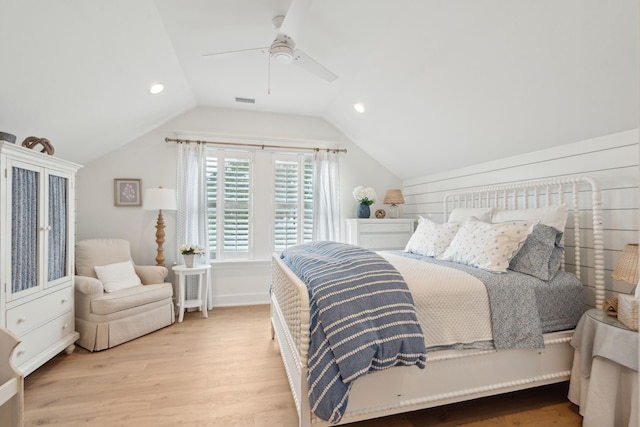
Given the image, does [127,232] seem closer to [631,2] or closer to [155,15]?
[155,15]

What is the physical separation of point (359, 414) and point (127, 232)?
11.5ft

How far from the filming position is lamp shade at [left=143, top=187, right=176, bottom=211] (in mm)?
→ 3395

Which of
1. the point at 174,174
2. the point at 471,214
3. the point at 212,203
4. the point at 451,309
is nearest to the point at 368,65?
the point at 471,214

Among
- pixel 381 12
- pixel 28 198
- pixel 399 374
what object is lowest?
pixel 399 374

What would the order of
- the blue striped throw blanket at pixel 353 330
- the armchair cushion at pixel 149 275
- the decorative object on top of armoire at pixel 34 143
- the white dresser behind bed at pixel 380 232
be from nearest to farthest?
the blue striped throw blanket at pixel 353 330
the decorative object on top of armoire at pixel 34 143
the armchair cushion at pixel 149 275
the white dresser behind bed at pixel 380 232

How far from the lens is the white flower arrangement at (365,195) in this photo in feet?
13.6

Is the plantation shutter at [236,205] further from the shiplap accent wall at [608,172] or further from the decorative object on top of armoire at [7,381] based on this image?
the shiplap accent wall at [608,172]

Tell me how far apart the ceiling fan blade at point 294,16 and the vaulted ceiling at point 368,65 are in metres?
0.02

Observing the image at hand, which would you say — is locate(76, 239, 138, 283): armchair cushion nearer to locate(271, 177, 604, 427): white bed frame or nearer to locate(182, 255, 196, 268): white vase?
locate(182, 255, 196, 268): white vase

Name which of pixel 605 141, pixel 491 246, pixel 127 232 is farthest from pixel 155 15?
pixel 605 141

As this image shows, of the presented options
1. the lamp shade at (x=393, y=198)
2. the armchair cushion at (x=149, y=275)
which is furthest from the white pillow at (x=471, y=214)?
the armchair cushion at (x=149, y=275)

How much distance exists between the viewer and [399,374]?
1.57 m

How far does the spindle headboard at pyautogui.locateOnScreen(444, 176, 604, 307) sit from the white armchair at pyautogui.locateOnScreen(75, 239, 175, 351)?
3628mm

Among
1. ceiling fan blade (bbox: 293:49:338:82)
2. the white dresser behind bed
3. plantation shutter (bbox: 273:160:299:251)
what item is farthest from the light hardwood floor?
ceiling fan blade (bbox: 293:49:338:82)
